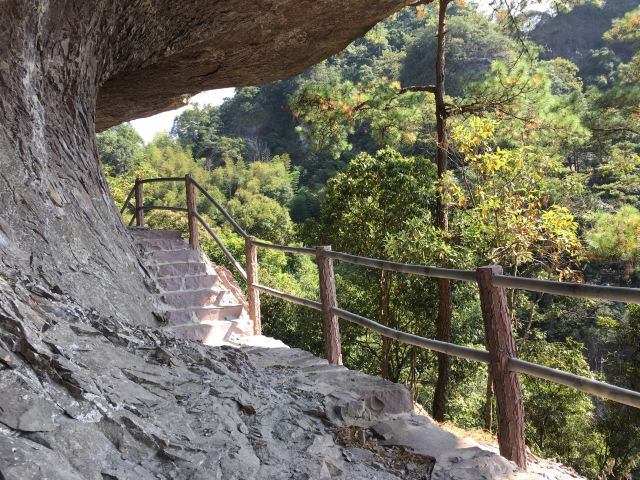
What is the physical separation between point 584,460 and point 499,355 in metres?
9.99

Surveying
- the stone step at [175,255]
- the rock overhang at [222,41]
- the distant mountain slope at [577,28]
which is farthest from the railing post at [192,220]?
the distant mountain slope at [577,28]

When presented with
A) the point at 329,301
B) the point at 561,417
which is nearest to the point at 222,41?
the point at 329,301

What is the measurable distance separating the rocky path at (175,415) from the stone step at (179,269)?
3.16 m

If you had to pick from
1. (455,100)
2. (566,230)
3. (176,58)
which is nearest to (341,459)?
(176,58)

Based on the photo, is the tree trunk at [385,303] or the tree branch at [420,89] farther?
the tree trunk at [385,303]

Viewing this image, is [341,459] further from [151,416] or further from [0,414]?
[0,414]

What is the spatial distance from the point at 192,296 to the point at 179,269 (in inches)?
21.1

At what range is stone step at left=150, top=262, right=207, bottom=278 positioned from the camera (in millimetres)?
5930

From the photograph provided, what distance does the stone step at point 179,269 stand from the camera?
233 inches

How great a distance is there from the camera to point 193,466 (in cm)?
162

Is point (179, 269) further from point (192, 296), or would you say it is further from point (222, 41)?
point (222, 41)

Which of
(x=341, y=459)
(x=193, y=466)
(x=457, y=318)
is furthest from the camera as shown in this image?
(x=457, y=318)

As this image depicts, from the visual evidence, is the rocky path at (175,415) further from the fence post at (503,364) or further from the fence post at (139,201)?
the fence post at (139,201)

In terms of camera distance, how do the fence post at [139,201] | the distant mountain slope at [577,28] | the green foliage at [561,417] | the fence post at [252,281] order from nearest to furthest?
the fence post at [252,281] → the fence post at [139,201] → the green foliage at [561,417] → the distant mountain slope at [577,28]
